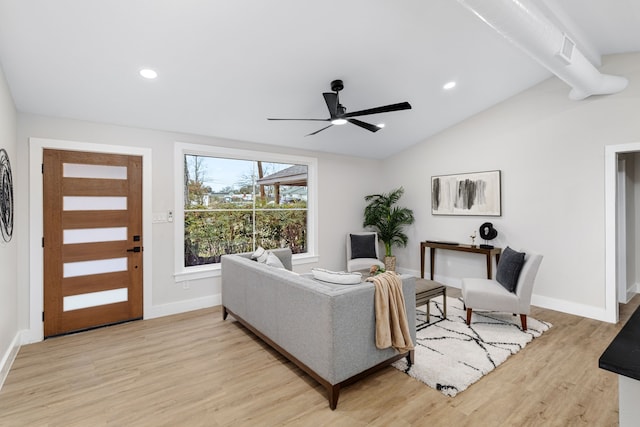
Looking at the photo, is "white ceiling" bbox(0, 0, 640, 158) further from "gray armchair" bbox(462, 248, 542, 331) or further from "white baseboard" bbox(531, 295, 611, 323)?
"white baseboard" bbox(531, 295, 611, 323)

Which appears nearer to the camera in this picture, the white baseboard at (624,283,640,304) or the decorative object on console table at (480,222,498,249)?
the white baseboard at (624,283,640,304)

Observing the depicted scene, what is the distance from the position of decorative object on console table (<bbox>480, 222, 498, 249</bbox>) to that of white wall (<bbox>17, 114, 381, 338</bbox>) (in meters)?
2.39

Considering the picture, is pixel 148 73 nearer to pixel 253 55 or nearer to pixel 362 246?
pixel 253 55

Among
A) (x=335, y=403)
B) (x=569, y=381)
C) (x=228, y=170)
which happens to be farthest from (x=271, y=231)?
(x=569, y=381)

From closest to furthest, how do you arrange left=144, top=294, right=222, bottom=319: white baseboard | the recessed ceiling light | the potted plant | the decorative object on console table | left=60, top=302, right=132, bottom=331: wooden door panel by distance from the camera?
the recessed ceiling light
left=60, top=302, right=132, bottom=331: wooden door panel
left=144, top=294, right=222, bottom=319: white baseboard
the decorative object on console table
the potted plant

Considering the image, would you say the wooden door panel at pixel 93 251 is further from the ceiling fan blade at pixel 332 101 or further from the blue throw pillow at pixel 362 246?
the blue throw pillow at pixel 362 246

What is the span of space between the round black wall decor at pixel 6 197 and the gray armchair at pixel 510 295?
473 centimetres

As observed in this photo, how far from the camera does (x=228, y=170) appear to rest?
188 inches

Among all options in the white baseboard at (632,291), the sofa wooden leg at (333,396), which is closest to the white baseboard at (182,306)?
the sofa wooden leg at (333,396)

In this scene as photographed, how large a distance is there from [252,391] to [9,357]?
2381 millimetres

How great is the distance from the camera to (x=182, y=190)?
13.8 feet

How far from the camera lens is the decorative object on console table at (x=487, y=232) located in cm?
468

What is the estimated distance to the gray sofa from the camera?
219 cm

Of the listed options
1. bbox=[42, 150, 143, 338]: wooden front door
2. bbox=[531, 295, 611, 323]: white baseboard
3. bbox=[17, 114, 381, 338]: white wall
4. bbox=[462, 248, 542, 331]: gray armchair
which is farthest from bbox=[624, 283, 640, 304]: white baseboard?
bbox=[42, 150, 143, 338]: wooden front door
